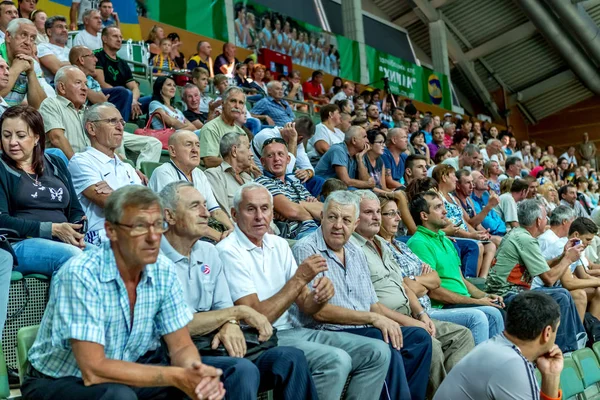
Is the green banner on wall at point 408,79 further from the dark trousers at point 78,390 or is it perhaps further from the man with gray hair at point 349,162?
the dark trousers at point 78,390

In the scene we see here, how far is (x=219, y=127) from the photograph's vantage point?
17.9ft

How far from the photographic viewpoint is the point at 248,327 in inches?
110

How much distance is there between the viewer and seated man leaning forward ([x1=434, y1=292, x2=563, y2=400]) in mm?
2641

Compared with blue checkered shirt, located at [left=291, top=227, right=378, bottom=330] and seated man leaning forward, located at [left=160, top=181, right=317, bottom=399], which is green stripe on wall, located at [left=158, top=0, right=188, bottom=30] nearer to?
blue checkered shirt, located at [left=291, top=227, right=378, bottom=330]

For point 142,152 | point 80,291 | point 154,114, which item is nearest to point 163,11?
point 154,114

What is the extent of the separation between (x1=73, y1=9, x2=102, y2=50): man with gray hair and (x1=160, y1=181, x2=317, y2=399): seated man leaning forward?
150 inches

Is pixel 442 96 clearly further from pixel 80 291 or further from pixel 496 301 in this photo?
pixel 80 291

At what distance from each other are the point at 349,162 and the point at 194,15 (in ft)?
16.9

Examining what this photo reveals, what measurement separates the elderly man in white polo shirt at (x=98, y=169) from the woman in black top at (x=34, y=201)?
0.91ft

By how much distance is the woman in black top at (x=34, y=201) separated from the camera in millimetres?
3010

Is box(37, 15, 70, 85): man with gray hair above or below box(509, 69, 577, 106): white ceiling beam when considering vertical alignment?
below

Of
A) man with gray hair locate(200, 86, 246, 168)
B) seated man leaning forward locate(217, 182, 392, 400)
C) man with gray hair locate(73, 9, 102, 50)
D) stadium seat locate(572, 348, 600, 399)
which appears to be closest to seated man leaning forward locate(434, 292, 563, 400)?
seated man leaning forward locate(217, 182, 392, 400)

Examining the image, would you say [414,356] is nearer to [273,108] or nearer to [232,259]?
[232,259]

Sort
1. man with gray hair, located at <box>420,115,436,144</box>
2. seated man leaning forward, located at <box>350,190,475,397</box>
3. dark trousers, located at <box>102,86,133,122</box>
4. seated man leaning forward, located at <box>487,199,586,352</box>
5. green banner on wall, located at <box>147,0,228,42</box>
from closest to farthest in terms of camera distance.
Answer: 1. seated man leaning forward, located at <box>350,190,475,397</box>
2. seated man leaning forward, located at <box>487,199,586,352</box>
3. dark trousers, located at <box>102,86,133,122</box>
4. green banner on wall, located at <box>147,0,228,42</box>
5. man with gray hair, located at <box>420,115,436,144</box>
